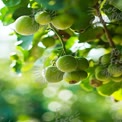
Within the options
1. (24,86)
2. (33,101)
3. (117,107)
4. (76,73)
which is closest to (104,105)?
(117,107)

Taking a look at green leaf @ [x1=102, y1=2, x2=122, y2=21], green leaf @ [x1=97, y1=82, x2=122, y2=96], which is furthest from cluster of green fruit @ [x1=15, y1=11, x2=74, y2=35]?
green leaf @ [x1=97, y1=82, x2=122, y2=96]

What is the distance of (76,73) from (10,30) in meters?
0.24

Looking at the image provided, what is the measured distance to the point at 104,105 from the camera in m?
1.31

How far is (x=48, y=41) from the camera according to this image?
30.6 inches

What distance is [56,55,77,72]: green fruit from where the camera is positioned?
681mm

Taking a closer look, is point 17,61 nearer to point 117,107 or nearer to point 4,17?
point 4,17

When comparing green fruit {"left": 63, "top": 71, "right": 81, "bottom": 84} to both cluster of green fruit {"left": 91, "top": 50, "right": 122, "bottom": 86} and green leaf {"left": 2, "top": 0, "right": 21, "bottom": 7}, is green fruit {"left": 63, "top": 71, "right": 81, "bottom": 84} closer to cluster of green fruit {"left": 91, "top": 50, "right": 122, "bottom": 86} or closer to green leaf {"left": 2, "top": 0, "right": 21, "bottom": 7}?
cluster of green fruit {"left": 91, "top": 50, "right": 122, "bottom": 86}

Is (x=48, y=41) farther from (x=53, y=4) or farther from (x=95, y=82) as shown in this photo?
(x=53, y=4)

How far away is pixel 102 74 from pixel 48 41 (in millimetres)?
136

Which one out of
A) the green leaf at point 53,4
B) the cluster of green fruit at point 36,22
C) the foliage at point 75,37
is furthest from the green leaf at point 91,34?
the green leaf at point 53,4

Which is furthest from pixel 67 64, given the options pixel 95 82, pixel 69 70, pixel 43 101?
pixel 43 101

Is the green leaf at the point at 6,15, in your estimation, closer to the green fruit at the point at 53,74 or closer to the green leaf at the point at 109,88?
the green fruit at the point at 53,74

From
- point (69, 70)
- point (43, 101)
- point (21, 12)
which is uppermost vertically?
point (21, 12)

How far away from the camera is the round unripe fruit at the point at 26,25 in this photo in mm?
654
